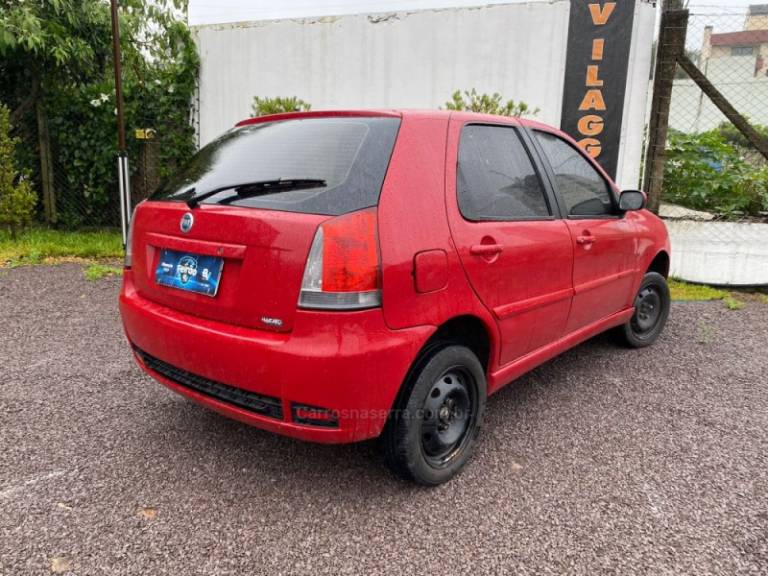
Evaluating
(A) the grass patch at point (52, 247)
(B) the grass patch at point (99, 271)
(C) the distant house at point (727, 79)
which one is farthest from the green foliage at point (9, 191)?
(C) the distant house at point (727, 79)

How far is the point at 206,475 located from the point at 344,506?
0.66 meters

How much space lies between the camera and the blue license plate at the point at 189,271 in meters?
2.25

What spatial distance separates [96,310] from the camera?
16.7 ft

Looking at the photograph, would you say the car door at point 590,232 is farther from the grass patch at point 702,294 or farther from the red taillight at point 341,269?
the grass patch at point 702,294

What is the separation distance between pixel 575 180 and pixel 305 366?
2.16 meters

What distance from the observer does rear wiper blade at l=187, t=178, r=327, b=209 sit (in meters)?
2.23

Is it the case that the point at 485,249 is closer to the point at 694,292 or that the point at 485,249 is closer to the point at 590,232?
the point at 590,232

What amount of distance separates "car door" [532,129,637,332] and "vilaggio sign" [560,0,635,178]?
3.30 meters

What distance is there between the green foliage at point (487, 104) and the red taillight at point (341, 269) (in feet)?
15.8

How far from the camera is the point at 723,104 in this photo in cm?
630

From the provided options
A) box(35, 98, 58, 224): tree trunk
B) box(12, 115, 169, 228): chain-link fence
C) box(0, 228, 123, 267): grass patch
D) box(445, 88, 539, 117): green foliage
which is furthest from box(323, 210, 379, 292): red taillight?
box(35, 98, 58, 224): tree trunk

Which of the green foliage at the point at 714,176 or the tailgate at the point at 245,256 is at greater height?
the green foliage at the point at 714,176

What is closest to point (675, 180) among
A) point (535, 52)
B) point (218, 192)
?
point (535, 52)

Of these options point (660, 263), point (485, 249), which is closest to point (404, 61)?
point (660, 263)
